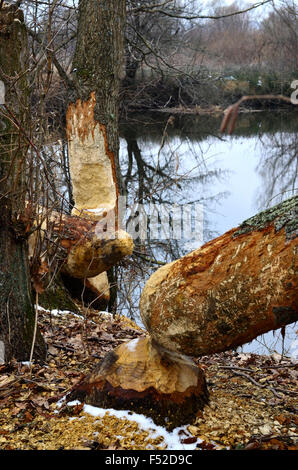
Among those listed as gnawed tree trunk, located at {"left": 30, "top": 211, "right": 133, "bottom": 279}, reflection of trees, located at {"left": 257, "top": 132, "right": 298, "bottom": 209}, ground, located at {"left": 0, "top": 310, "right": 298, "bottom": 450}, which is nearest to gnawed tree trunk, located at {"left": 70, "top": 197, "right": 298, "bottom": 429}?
ground, located at {"left": 0, "top": 310, "right": 298, "bottom": 450}

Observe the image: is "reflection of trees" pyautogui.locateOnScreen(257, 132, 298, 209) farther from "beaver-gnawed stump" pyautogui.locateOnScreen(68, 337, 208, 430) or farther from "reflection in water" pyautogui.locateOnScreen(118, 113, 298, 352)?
"beaver-gnawed stump" pyautogui.locateOnScreen(68, 337, 208, 430)

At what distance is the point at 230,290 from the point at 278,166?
37.1 ft

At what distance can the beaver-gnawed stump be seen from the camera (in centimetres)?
241

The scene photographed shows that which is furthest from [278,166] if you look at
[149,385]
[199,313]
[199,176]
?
[199,313]

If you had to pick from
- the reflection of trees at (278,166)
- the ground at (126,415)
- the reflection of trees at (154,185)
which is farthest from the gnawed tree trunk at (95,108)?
the reflection of trees at (278,166)

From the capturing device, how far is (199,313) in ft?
7.14

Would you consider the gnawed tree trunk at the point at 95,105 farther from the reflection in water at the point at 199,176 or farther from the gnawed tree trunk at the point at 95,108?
the reflection in water at the point at 199,176

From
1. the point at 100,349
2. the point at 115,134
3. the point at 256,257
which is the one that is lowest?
the point at 100,349

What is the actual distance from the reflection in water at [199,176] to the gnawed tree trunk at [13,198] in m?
2.58

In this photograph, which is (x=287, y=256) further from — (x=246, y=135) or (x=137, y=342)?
(x=246, y=135)

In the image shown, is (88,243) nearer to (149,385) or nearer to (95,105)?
(95,105)
